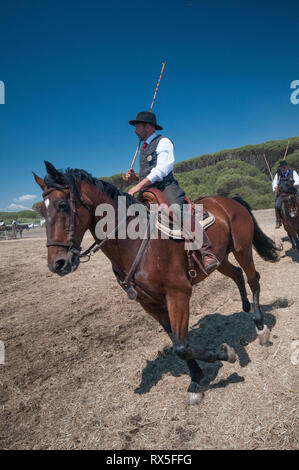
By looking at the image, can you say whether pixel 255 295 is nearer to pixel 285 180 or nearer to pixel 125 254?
pixel 125 254

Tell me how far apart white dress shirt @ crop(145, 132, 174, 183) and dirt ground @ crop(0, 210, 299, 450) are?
2.69 metres

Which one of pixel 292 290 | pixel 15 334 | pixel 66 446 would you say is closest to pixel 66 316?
pixel 15 334

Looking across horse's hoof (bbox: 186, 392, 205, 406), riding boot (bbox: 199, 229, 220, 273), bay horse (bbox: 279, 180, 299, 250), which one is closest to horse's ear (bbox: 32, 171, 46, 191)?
riding boot (bbox: 199, 229, 220, 273)

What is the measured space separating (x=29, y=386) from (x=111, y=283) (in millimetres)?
4262

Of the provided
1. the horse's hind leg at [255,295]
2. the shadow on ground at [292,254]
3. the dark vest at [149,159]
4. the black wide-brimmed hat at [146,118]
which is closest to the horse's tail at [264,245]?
the horse's hind leg at [255,295]

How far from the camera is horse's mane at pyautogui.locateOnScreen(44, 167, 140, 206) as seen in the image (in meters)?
2.62

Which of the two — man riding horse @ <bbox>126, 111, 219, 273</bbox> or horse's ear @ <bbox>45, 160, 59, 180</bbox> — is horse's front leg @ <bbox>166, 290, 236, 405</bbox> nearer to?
man riding horse @ <bbox>126, 111, 219, 273</bbox>

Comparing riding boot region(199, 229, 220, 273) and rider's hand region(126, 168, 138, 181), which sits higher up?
rider's hand region(126, 168, 138, 181)

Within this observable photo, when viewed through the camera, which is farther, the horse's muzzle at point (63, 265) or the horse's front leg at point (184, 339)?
the horse's front leg at point (184, 339)

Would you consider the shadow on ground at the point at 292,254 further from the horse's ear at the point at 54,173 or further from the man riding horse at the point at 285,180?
the horse's ear at the point at 54,173

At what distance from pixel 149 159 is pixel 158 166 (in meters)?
0.24

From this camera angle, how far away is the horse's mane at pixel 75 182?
8.61 feet

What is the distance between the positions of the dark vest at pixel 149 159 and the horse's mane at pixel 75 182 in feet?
1.80

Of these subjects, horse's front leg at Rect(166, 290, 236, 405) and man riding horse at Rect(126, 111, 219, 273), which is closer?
horse's front leg at Rect(166, 290, 236, 405)
